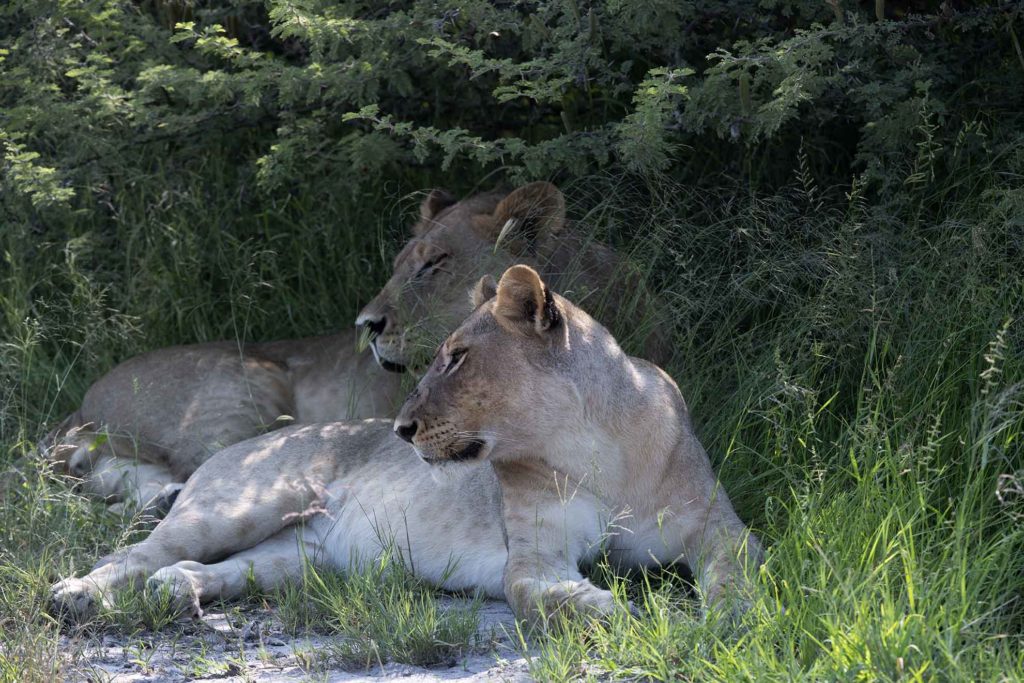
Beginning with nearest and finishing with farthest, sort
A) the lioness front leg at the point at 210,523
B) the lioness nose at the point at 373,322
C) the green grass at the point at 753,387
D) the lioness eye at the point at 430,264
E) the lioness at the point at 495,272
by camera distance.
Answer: the green grass at the point at 753,387 < the lioness front leg at the point at 210,523 < the lioness at the point at 495,272 < the lioness nose at the point at 373,322 < the lioness eye at the point at 430,264

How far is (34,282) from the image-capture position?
7.04 m

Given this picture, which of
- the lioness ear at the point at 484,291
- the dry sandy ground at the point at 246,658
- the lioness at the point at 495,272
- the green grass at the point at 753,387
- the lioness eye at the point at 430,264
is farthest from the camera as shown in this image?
the lioness eye at the point at 430,264

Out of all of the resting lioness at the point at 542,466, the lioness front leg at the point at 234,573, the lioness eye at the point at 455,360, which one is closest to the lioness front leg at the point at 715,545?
the resting lioness at the point at 542,466

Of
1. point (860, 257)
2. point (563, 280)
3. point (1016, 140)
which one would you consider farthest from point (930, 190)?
point (563, 280)

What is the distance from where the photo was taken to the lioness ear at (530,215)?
18.3ft

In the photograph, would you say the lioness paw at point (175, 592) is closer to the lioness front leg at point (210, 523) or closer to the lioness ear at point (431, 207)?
the lioness front leg at point (210, 523)

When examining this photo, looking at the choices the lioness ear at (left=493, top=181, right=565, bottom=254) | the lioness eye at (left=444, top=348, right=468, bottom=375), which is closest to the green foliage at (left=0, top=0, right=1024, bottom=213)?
the lioness ear at (left=493, top=181, right=565, bottom=254)

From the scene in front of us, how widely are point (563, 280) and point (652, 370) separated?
1181 millimetres

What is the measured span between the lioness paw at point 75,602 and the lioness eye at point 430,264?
2.22m

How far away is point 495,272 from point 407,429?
66.6 inches

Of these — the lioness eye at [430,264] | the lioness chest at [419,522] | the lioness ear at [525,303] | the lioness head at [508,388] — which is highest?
the lioness ear at [525,303]

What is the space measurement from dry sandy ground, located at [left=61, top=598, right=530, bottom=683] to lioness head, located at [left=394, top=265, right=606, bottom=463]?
0.53 meters

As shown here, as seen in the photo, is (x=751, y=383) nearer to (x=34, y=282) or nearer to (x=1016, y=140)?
(x=1016, y=140)

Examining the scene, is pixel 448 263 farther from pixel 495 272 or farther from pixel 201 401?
pixel 201 401
